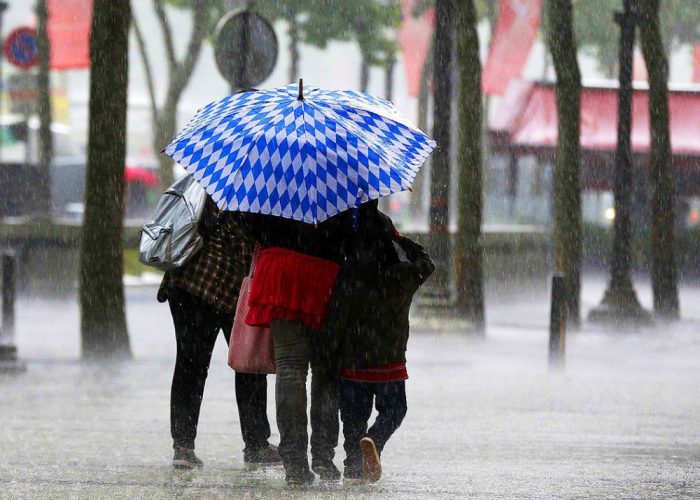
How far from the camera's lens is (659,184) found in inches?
803

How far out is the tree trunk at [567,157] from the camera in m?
18.4

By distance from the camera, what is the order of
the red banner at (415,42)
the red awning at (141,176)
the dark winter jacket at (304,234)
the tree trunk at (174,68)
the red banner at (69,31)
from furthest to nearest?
the red awning at (141,176) < the red banner at (415,42) < the tree trunk at (174,68) < the red banner at (69,31) < the dark winter jacket at (304,234)

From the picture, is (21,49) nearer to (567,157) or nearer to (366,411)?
(567,157)

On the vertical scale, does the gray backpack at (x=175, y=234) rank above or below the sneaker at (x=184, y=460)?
above

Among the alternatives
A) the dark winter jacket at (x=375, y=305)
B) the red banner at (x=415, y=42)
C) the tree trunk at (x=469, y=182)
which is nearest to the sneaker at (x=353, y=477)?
the dark winter jacket at (x=375, y=305)

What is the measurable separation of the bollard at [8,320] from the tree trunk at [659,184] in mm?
10156

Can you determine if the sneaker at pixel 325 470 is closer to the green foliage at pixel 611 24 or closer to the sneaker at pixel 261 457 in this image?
the sneaker at pixel 261 457

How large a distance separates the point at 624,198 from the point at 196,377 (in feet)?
41.3

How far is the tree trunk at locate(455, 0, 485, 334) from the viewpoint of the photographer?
17344 mm

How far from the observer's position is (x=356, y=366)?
7078mm

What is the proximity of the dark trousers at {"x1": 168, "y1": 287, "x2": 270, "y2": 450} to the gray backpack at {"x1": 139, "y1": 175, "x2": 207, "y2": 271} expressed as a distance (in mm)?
197

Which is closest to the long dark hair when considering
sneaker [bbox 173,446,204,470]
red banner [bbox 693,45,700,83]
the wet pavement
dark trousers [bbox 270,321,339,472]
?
dark trousers [bbox 270,321,339,472]

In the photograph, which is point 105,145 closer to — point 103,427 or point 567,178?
point 103,427

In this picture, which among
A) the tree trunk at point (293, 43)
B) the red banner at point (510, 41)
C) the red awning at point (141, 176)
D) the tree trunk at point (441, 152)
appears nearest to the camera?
the tree trunk at point (441, 152)
